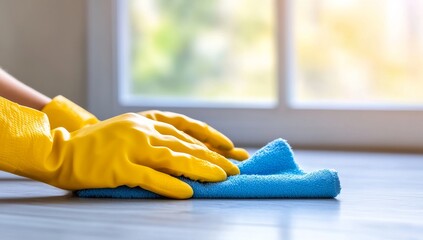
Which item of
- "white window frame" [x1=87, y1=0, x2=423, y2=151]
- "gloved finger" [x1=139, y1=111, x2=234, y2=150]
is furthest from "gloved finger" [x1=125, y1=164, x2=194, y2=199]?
"white window frame" [x1=87, y1=0, x2=423, y2=151]

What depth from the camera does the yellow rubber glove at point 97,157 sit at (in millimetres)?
1433

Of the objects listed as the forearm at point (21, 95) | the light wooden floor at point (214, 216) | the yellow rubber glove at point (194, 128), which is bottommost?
the light wooden floor at point (214, 216)

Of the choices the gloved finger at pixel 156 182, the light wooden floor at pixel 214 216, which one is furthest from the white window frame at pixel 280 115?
the gloved finger at pixel 156 182

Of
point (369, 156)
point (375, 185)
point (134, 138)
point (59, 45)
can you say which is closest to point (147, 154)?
point (134, 138)

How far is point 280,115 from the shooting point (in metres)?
2.47

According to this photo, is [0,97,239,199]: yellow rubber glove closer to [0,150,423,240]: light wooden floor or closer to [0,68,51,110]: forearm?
[0,150,423,240]: light wooden floor

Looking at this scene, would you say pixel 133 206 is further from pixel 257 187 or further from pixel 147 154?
pixel 257 187

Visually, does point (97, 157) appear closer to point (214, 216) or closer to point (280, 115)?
point (214, 216)

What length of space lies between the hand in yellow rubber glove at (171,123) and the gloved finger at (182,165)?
31 cm

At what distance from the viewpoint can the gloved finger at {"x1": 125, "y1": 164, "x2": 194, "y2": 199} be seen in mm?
1425

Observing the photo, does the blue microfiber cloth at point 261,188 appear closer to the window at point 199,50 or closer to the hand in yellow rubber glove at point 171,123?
the hand in yellow rubber glove at point 171,123

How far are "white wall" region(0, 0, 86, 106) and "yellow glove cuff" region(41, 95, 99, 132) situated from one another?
807 mm

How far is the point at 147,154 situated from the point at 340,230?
0.35 m

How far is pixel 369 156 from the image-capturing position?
→ 2.22 metres
